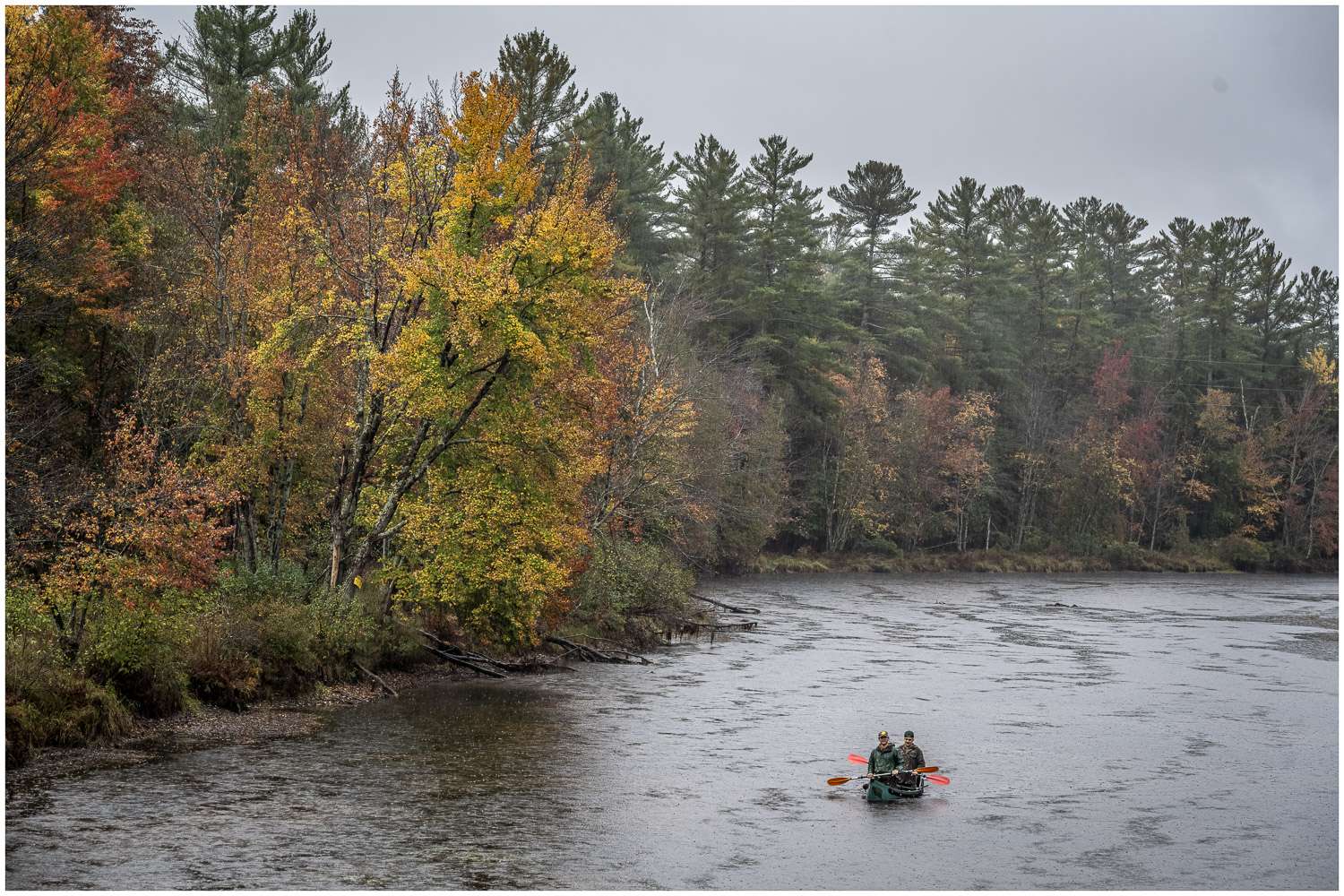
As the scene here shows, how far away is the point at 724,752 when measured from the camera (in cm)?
2902

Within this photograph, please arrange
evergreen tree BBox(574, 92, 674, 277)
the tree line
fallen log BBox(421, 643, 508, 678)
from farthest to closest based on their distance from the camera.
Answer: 1. evergreen tree BBox(574, 92, 674, 277)
2. fallen log BBox(421, 643, 508, 678)
3. the tree line

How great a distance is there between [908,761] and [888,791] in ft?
3.03

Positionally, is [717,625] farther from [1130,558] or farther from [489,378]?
[1130,558]

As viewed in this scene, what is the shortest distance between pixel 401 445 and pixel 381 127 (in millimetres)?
9534

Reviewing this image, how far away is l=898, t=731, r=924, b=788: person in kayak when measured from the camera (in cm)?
2542

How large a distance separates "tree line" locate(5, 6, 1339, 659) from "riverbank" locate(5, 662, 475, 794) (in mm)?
2571

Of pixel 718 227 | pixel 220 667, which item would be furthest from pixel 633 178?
pixel 220 667

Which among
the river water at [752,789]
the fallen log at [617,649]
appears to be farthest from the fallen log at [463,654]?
the fallen log at [617,649]

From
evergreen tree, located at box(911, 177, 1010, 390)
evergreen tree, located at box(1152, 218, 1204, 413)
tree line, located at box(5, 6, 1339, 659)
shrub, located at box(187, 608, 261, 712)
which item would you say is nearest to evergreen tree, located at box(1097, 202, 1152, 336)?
evergreen tree, located at box(1152, 218, 1204, 413)

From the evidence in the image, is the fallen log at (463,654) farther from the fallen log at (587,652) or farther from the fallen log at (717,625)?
the fallen log at (717,625)

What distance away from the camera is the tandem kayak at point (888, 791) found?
990 inches

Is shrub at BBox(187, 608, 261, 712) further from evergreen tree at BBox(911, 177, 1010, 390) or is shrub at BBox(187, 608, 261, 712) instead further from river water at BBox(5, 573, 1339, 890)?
evergreen tree at BBox(911, 177, 1010, 390)

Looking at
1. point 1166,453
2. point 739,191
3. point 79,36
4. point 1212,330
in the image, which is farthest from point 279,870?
point 1212,330

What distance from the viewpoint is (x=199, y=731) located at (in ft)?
90.6
